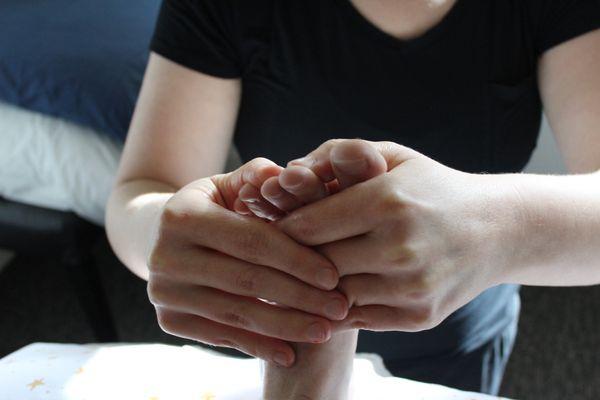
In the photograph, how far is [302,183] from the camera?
484 mm

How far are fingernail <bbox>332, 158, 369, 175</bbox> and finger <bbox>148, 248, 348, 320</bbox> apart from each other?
0.10 m

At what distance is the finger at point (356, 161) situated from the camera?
1.53 feet

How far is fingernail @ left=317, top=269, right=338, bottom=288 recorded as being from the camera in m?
0.49

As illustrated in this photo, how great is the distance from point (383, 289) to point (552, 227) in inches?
6.4

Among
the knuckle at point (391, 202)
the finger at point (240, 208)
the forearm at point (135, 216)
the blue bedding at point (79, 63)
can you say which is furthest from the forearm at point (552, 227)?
the blue bedding at point (79, 63)

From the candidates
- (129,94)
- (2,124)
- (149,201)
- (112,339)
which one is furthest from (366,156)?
(112,339)

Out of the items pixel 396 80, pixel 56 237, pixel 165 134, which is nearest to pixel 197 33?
pixel 165 134

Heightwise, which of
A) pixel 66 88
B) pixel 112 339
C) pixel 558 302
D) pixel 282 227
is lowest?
pixel 112 339

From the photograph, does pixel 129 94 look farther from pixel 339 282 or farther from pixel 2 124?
pixel 339 282

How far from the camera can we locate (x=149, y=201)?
0.66m

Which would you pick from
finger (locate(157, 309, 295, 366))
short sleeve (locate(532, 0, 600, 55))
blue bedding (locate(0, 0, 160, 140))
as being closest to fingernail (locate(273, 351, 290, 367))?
finger (locate(157, 309, 295, 366))

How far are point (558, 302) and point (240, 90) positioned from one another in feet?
3.82

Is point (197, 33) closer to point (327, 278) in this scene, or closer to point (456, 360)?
point (327, 278)

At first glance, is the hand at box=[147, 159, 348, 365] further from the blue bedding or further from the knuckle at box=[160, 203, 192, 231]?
the blue bedding
